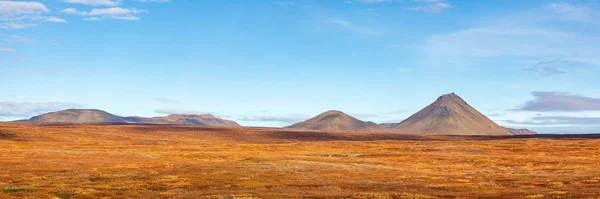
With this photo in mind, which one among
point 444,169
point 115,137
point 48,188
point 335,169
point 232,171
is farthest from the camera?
point 115,137

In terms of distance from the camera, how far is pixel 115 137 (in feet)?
637

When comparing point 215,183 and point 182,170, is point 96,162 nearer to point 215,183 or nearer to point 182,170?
point 182,170

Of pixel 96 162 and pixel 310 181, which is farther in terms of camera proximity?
pixel 96 162

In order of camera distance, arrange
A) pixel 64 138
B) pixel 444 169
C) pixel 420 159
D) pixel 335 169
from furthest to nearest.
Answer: pixel 64 138, pixel 420 159, pixel 444 169, pixel 335 169

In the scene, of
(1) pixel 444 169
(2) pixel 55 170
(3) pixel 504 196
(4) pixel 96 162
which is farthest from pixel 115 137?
(3) pixel 504 196

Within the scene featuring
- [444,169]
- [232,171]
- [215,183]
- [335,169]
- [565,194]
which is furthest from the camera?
[444,169]

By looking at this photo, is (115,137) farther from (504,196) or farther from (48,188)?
(504,196)

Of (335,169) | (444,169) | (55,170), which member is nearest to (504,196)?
(335,169)

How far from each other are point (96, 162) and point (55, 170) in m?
14.6

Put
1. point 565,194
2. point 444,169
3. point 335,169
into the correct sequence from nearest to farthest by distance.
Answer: point 565,194 < point 335,169 < point 444,169

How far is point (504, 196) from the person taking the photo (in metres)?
37.8

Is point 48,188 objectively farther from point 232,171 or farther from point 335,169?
point 335,169

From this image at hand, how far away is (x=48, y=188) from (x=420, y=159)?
72439 mm

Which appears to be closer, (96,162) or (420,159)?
(96,162)
